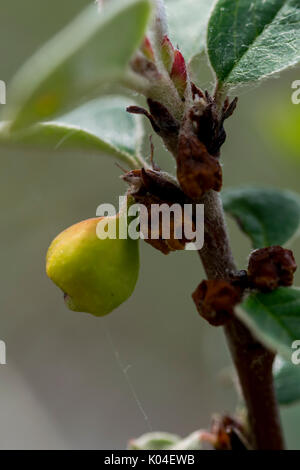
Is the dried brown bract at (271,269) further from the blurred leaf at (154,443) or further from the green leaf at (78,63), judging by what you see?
the blurred leaf at (154,443)

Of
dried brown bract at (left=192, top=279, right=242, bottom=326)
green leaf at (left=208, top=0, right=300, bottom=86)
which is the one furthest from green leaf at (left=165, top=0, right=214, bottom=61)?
dried brown bract at (left=192, top=279, right=242, bottom=326)

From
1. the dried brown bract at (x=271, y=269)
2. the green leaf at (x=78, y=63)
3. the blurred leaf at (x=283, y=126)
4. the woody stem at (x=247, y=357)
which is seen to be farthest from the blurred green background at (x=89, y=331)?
the green leaf at (x=78, y=63)

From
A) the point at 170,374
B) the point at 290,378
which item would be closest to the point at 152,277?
the point at 170,374

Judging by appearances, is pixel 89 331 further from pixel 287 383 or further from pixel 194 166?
pixel 194 166

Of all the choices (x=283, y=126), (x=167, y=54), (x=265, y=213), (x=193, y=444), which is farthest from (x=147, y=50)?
(x=283, y=126)
